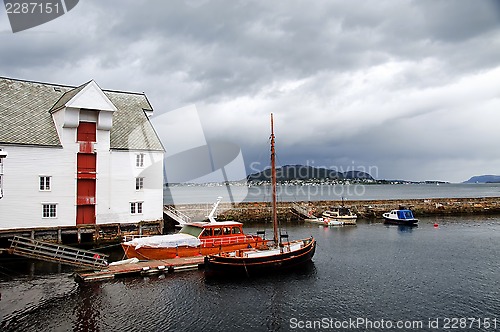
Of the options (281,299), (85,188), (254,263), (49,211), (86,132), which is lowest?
(281,299)

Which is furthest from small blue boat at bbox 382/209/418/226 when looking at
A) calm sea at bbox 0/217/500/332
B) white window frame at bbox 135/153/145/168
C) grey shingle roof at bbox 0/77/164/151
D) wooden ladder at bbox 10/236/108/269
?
wooden ladder at bbox 10/236/108/269

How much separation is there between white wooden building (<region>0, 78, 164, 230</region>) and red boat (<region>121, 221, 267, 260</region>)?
926 cm

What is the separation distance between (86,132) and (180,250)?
15651 mm

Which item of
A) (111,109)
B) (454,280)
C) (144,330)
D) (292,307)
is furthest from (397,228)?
(144,330)

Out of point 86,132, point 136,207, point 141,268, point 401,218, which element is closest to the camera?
point 141,268

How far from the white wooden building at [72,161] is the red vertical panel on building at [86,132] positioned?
0.09m

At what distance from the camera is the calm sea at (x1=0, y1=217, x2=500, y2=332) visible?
1903 centimetres

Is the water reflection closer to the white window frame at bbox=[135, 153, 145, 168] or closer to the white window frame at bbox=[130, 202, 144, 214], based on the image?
the white window frame at bbox=[130, 202, 144, 214]

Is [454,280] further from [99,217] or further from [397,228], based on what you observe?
[99,217]

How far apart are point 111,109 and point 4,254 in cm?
1528

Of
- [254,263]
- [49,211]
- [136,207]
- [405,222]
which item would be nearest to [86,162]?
[49,211]

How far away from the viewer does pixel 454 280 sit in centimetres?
2647

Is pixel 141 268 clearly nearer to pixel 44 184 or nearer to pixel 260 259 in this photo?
pixel 260 259

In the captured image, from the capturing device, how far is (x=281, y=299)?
2278 centimetres
